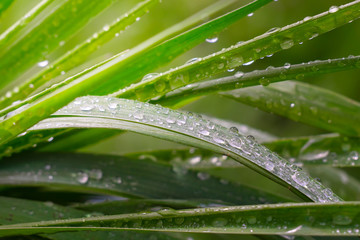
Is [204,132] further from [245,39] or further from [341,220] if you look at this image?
[245,39]

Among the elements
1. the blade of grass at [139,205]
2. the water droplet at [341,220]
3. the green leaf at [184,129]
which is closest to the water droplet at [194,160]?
the blade of grass at [139,205]

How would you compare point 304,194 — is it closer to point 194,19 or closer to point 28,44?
point 194,19

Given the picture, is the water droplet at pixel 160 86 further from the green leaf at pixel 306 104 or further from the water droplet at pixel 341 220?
the water droplet at pixel 341 220

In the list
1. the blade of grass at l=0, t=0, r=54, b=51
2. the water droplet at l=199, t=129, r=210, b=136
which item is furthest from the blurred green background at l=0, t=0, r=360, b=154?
the water droplet at l=199, t=129, r=210, b=136

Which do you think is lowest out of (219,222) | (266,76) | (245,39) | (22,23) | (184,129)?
(219,222)

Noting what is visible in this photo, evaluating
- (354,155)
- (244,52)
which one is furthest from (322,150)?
(244,52)

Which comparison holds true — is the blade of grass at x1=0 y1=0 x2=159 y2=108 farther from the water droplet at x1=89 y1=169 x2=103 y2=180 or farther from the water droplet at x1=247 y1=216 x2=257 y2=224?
the water droplet at x1=247 y1=216 x2=257 y2=224

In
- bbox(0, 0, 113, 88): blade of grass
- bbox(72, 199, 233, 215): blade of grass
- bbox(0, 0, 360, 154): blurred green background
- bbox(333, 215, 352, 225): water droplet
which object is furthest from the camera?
bbox(0, 0, 360, 154): blurred green background
